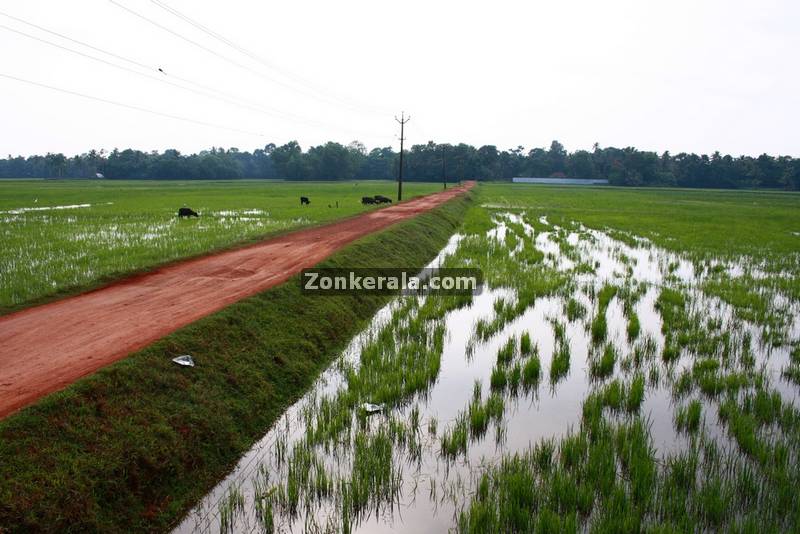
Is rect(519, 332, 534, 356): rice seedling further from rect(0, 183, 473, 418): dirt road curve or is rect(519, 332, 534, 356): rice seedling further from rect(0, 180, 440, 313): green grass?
rect(0, 180, 440, 313): green grass

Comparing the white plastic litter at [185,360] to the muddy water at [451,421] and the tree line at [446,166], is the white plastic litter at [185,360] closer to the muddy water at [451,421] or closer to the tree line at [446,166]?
the muddy water at [451,421]

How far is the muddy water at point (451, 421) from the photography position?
4.50 metres

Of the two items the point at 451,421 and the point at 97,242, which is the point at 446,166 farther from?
the point at 451,421

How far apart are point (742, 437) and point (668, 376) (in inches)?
79.2

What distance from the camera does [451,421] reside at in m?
6.18

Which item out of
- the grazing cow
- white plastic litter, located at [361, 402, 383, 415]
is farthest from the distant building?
white plastic litter, located at [361, 402, 383, 415]

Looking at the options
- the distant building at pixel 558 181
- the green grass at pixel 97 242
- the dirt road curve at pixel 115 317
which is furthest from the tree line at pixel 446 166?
the dirt road curve at pixel 115 317

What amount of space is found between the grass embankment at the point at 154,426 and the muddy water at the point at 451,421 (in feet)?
0.96

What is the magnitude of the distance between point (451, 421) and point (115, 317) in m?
5.58

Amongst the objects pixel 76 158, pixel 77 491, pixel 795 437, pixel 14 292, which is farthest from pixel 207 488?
pixel 76 158

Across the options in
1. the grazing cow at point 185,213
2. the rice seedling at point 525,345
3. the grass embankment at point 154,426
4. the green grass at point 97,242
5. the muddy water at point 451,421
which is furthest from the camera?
the grazing cow at point 185,213

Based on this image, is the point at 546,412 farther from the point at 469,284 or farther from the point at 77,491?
the point at 469,284

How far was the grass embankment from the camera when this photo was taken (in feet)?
13.6

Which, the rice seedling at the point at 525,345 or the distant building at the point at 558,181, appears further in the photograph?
the distant building at the point at 558,181
